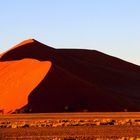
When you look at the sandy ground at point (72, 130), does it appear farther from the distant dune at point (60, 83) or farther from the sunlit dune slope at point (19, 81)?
the sunlit dune slope at point (19, 81)

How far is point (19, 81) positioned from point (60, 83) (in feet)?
29.7

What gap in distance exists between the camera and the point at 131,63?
12850 cm

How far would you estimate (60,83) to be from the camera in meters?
75.3

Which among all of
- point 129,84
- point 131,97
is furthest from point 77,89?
point 129,84

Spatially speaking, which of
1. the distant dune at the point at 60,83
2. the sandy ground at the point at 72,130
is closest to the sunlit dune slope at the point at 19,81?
the distant dune at the point at 60,83

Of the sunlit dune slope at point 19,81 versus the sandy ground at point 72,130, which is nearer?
the sandy ground at point 72,130

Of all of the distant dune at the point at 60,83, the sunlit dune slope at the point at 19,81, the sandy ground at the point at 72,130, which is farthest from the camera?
the sunlit dune slope at the point at 19,81

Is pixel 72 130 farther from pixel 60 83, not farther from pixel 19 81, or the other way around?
pixel 19 81

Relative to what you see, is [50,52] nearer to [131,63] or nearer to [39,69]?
[131,63]

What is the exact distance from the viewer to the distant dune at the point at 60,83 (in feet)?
235

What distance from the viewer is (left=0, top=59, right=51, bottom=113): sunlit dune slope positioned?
240 feet

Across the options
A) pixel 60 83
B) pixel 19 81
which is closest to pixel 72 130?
pixel 60 83

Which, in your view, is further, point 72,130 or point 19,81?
point 19,81

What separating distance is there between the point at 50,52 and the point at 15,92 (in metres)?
39.7
